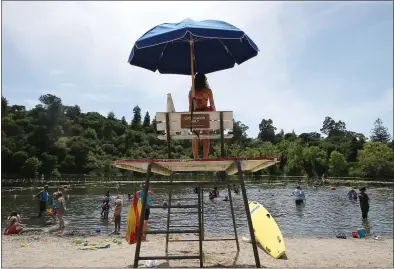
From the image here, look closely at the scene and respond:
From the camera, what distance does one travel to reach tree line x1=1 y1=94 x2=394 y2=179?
70250 millimetres

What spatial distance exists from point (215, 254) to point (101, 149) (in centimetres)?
9850

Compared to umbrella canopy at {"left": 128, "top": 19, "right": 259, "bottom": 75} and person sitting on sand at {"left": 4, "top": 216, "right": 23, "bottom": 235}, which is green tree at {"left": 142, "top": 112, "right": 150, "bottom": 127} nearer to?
person sitting on sand at {"left": 4, "top": 216, "right": 23, "bottom": 235}

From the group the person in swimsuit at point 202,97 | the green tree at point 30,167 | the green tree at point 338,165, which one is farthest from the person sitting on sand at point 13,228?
the green tree at point 338,165

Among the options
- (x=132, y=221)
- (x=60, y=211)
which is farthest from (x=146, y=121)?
(x=132, y=221)

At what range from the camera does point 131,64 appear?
7.10 meters

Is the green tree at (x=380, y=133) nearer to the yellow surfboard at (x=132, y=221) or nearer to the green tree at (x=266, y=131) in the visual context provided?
the green tree at (x=266, y=131)

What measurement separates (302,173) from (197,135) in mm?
76665

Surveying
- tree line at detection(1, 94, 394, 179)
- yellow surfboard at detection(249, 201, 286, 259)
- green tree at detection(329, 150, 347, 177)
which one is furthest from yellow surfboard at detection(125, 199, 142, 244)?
green tree at detection(329, 150, 347, 177)

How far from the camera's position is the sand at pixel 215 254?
7779 millimetres

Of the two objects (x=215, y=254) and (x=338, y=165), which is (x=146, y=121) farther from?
(x=215, y=254)

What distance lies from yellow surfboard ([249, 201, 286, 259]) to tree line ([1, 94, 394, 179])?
49777mm

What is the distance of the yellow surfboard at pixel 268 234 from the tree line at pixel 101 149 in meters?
49.8

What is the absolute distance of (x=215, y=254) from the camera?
8.31 metres

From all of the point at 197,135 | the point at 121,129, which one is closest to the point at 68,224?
the point at 197,135
